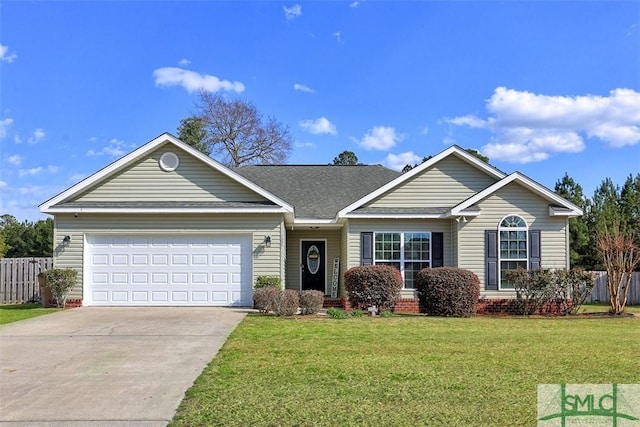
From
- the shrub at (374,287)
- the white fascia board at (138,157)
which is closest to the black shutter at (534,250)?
the shrub at (374,287)

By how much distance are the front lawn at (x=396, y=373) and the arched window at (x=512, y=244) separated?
4750mm

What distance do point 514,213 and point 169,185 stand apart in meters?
10.2

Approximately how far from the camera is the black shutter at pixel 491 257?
54.7ft

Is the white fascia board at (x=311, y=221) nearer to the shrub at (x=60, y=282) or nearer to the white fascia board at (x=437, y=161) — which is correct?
the white fascia board at (x=437, y=161)

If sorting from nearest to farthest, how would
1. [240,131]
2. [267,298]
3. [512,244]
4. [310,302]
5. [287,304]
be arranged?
1. [287,304]
2. [310,302]
3. [267,298]
4. [512,244]
5. [240,131]

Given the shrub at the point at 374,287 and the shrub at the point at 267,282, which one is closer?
the shrub at the point at 374,287

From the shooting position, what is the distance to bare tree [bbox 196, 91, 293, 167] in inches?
1672

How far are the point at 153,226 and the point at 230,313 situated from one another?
405cm

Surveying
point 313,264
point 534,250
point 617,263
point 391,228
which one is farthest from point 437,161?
point 313,264

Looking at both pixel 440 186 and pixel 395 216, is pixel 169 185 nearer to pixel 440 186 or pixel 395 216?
pixel 395 216

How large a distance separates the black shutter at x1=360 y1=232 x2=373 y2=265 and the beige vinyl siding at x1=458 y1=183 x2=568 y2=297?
2600mm

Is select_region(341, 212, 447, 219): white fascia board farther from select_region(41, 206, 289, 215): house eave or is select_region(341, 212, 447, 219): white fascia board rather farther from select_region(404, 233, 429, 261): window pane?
select_region(41, 206, 289, 215): house eave

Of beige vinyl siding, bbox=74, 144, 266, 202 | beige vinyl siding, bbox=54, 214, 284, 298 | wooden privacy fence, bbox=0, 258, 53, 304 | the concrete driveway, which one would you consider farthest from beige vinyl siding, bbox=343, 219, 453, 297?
wooden privacy fence, bbox=0, 258, 53, 304

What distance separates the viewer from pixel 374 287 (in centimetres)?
1495
